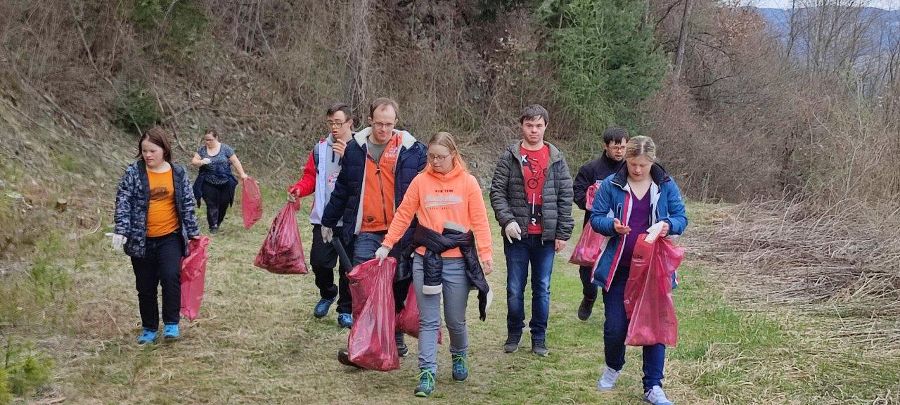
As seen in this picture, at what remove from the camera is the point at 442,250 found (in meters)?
Result: 4.85

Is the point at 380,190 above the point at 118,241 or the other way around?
above

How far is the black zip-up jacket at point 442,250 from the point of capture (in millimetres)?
4848

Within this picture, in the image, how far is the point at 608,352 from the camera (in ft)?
16.1

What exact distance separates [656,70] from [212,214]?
14249 mm

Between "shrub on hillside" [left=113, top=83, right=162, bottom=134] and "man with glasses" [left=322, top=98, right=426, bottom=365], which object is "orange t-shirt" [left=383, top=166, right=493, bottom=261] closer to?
"man with glasses" [left=322, top=98, right=426, bottom=365]

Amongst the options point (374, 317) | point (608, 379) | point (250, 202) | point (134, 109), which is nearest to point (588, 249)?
point (608, 379)

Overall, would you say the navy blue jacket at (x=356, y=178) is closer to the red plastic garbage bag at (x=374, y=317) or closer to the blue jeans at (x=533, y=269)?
the red plastic garbage bag at (x=374, y=317)

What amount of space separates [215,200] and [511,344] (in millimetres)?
5648

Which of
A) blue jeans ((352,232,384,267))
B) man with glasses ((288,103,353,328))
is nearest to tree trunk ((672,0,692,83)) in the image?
man with glasses ((288,103,353,328))

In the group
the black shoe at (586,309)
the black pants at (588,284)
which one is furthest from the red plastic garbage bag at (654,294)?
the black shoe at (586,309)

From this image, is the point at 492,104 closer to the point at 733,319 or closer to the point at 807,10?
the point at 733,319

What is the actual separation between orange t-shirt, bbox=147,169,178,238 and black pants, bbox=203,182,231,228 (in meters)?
4.74

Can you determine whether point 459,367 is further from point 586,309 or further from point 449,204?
point 586,309

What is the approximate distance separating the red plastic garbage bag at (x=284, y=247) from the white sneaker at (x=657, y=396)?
298 cm
